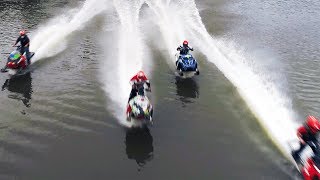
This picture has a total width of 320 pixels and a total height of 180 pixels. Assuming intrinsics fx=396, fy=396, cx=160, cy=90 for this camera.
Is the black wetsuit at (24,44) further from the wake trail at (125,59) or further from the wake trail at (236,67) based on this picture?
the wake trail at (236,67)

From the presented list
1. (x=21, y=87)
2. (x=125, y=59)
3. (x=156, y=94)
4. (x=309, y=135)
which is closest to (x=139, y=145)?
(x=156, y=94)

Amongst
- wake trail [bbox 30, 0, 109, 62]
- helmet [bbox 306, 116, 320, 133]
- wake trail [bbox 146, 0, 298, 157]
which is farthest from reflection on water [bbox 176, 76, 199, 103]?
wake trail [bbox 30, 0, 109, 62]

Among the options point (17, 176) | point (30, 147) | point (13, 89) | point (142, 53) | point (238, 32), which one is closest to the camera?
point (17, 176)

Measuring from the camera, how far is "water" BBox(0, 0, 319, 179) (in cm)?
1450

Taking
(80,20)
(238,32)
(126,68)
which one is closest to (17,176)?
(126,68)

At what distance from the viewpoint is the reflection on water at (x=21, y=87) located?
62.6 feet

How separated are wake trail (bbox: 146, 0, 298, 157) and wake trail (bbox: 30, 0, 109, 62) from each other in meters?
5.22

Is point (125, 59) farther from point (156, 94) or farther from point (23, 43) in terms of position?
point (23, 43)

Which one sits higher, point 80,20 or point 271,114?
point 80,20

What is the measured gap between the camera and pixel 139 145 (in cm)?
1559

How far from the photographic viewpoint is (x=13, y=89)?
20000mm

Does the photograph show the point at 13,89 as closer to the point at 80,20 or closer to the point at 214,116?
the point at 214,116

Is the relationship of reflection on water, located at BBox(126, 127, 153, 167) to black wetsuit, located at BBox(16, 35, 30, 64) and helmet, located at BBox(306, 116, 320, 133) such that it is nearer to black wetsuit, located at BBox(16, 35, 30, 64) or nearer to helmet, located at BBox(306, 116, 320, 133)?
helmet, located at BBox(306, 116, 320, 133)

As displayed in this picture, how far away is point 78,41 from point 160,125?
1209cm
